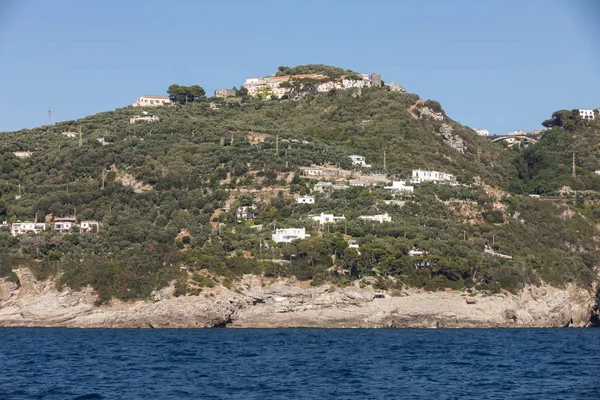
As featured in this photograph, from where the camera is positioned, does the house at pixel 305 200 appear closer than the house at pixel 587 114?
Yes

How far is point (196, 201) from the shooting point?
96.7 metres

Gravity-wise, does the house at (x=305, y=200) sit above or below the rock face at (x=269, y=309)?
above

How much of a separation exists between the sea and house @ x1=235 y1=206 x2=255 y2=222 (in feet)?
83.5

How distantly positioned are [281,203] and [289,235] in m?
12.2

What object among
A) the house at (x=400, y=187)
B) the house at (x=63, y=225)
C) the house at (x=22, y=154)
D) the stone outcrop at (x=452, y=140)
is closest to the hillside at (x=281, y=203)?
the stone outcrop at (x=452, y=140)

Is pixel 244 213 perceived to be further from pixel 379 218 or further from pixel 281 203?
pixel 379 218

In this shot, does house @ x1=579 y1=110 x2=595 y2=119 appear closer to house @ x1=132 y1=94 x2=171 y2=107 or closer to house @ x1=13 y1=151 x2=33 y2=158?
house @ x1=132 y1=94 x2=171 y2=107

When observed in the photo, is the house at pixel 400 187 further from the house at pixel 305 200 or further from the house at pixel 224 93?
the house at pixel 224 93

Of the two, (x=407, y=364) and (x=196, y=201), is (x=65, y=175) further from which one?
(x=407, y=364)

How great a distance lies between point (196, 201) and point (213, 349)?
42859mm

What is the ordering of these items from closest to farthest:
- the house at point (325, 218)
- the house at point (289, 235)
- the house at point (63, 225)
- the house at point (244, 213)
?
the house at point (289, 235) < the house at point (325, 218) < the house at point (63, 225) < the house at point (244, 213)

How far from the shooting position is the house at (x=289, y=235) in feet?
273

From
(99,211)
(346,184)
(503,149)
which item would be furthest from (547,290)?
(503,149)

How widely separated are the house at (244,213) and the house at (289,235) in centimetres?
957
